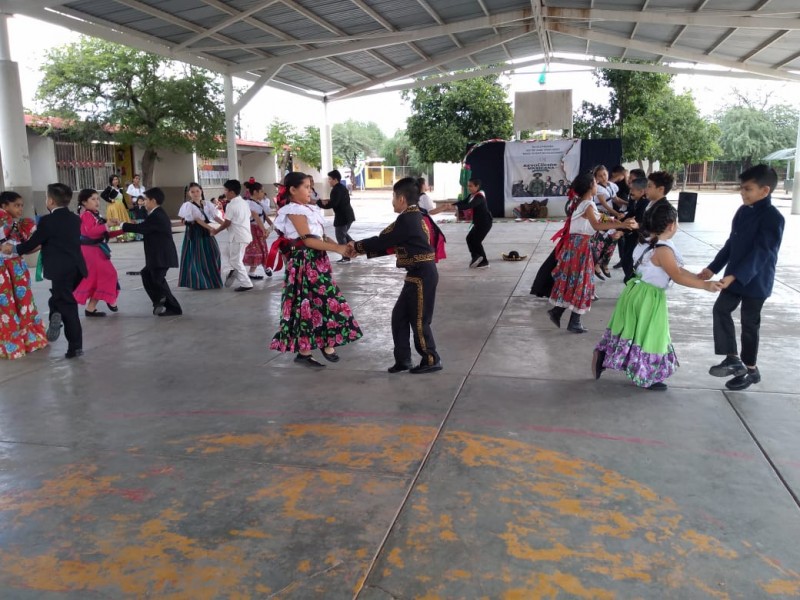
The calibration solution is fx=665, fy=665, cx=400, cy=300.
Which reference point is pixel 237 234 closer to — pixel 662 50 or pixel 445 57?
pixel 445 57

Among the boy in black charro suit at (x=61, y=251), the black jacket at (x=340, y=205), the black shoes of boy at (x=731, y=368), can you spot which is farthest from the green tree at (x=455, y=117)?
the black shoes of boy at (x=731, y=368)

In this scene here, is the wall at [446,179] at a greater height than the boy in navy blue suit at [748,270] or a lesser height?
greater

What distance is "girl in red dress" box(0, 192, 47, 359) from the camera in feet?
18.4

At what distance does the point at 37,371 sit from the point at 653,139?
25212mm

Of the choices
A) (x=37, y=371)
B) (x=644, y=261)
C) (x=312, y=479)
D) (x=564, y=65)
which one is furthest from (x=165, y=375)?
(x=564, y=65)

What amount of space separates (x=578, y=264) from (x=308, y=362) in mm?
2656

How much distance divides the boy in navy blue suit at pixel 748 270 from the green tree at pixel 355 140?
161ft

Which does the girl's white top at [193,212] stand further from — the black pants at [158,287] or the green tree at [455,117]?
the green tree at [455,117]

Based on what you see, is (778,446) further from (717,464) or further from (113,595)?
(113,595)

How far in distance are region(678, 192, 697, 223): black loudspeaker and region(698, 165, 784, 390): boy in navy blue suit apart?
590 inches

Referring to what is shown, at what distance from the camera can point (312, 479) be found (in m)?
3.32

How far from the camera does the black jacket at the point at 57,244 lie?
217 inches

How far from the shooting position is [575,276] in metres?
6.15

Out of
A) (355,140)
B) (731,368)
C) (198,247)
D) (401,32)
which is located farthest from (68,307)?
(355,140)
